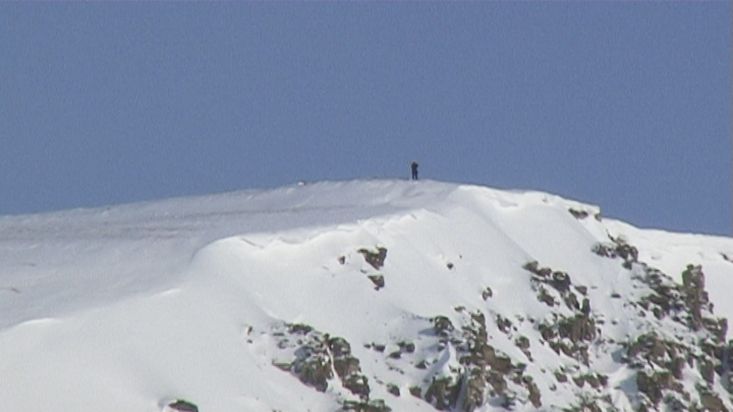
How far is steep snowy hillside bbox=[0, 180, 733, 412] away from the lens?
153ft

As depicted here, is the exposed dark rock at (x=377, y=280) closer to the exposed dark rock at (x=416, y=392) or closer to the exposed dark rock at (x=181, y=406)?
the exposed dark rock at (x=416, y=392)

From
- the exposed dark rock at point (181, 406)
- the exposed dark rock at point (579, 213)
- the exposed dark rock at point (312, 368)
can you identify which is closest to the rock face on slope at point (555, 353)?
the exposed dark rock at point (312, 368)

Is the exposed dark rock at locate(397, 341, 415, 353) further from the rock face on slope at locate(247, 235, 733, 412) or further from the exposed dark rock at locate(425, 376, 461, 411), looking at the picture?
the exposed dark rock at locate(425, 376, 461, 411)

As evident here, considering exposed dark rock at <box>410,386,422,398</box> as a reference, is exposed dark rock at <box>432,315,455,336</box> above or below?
above

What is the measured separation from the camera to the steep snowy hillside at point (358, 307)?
46.6 metres

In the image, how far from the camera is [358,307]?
53.7 m

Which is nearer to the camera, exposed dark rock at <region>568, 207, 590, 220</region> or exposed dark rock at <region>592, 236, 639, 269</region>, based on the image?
exposed dark rock at <region>592, 236, 639, 269</region>

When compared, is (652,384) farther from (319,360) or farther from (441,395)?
(319,360)

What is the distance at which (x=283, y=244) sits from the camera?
5512 cm

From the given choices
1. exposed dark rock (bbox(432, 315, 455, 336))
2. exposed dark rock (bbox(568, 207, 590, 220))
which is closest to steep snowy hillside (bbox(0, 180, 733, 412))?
exposed dark rock (bbox(432, 315, 455, 336))

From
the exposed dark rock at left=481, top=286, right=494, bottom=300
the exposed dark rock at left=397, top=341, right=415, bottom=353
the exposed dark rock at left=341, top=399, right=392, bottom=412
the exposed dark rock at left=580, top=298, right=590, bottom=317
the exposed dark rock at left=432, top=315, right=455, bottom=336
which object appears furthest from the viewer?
the exposed dark rock at left=580, top=298, right=590, bottom=317

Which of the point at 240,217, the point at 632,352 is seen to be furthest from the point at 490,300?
the point at 240,217

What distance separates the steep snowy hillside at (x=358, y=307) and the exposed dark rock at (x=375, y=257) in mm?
41

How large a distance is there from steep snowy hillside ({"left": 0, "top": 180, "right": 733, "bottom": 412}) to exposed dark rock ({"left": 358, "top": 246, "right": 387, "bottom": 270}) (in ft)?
0.14
